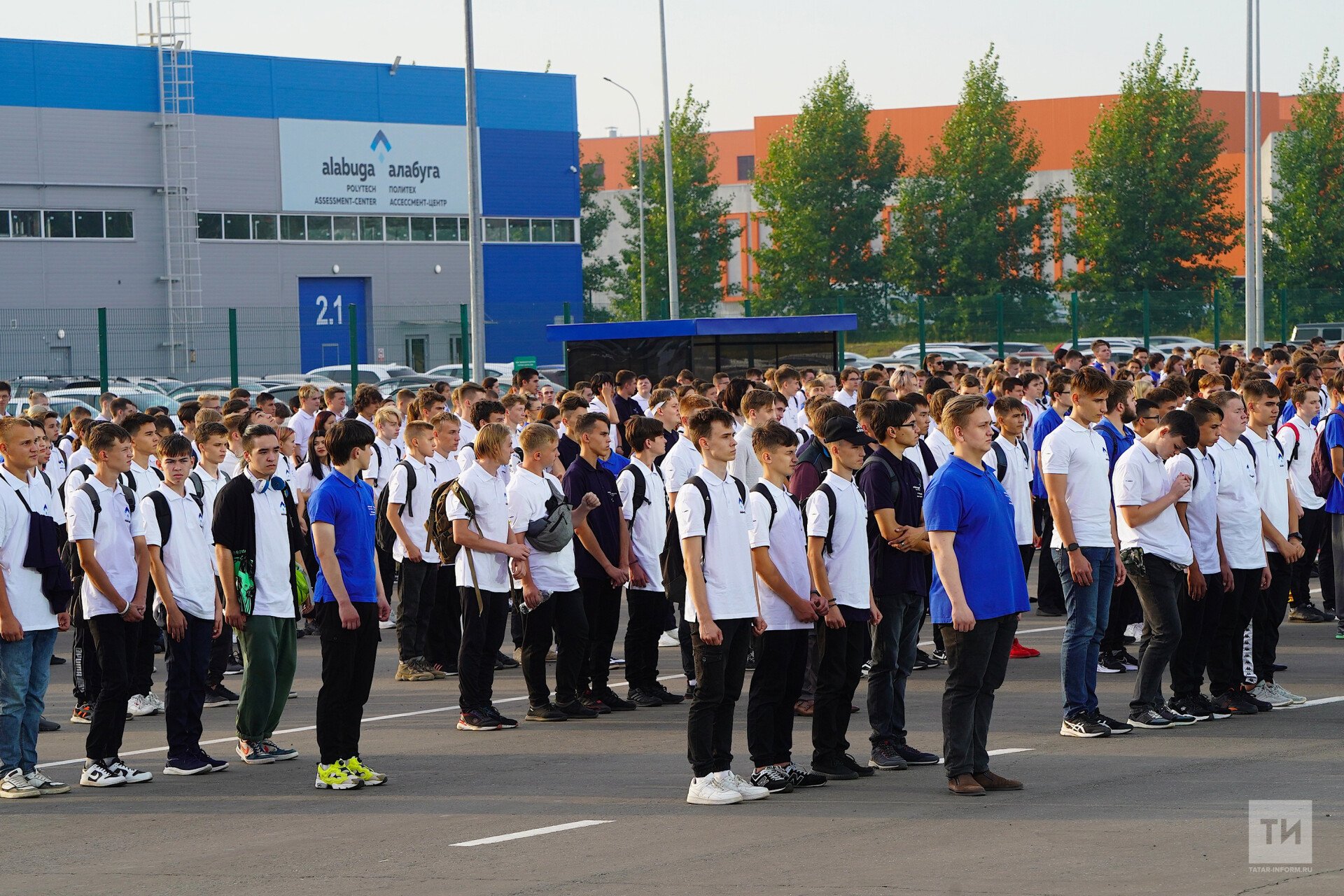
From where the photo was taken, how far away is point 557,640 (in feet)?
34.0

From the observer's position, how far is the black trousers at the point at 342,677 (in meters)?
8.72

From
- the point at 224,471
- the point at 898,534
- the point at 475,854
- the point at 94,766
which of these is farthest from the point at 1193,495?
the point at 224,471

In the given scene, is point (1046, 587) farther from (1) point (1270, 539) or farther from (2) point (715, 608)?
(2) point (715, 608)

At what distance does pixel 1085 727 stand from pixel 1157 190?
149 feet

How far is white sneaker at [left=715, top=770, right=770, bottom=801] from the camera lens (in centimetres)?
815

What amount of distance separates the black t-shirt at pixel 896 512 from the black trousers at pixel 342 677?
276 centimetres

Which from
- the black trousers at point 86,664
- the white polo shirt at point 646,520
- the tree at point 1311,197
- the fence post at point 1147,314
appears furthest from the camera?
the tree at point 1311,197

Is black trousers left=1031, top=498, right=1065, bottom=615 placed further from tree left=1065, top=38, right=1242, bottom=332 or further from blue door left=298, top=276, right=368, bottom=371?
tree left=1065, top=38, right=1242, bottom=332

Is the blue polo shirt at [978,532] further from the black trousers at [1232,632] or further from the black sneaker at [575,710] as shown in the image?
the black sneaker at [575,710]

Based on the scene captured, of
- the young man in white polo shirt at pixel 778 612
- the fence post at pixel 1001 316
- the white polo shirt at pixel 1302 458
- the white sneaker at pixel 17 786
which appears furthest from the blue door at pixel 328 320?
the young man in white polo shirt at pixel 778 612

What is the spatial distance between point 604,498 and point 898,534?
269 centimetres

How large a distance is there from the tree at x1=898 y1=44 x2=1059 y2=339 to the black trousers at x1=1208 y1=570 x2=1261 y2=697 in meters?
47.2

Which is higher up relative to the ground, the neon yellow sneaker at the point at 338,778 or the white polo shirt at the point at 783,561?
the white polo shirt at the point at 783,561

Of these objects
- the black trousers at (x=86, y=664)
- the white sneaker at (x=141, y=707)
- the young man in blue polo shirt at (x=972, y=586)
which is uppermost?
the young man in blue polo shirt at (x=972, y=586)
